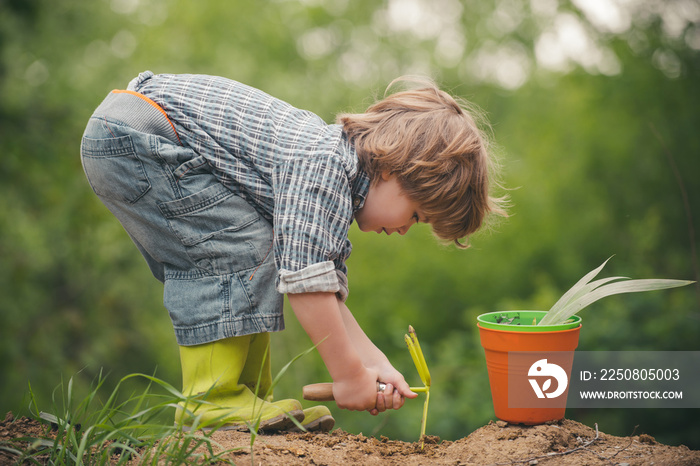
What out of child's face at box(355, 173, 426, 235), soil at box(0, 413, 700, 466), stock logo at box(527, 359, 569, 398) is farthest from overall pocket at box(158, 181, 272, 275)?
stock logo at box(527, 359, 569, 398)

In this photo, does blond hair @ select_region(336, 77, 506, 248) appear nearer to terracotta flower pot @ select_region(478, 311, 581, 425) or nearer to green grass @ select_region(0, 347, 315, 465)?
terracotta flower pot @ select_region(478, 311, 581, 425)

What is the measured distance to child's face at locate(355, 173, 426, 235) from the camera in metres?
1.74

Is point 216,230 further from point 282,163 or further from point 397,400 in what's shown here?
point 397,400

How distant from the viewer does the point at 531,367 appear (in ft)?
5.40

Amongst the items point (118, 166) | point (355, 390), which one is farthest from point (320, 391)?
point (118, 166)

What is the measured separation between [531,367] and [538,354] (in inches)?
1.7

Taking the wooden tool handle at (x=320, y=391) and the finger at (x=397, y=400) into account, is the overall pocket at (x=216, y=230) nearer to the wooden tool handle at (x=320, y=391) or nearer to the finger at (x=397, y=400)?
the wooden tool handle at (x=320, y=391)

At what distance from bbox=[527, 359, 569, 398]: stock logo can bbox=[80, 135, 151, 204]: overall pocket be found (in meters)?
1.17

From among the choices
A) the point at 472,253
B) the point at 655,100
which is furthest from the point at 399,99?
the point at 472,253

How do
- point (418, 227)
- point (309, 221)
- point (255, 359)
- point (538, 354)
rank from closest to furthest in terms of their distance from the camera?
1. point (309, 221)
2. point (538, 354)
3. point (255, 359)
4. point (418, 227)

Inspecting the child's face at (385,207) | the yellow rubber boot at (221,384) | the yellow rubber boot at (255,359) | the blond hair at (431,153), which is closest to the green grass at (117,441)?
the yellow rubber boot at (221,384)

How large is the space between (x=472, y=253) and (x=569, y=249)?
1.12m

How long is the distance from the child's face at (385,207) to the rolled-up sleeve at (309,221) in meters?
0.15

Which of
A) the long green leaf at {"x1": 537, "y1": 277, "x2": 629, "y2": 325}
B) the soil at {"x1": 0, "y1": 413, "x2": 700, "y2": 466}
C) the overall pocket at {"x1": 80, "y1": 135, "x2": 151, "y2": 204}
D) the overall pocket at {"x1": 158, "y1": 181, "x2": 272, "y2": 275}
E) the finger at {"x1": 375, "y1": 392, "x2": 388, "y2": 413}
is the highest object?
the overall pocket at {"x1": 80, "y1": 135, "x2": 151, "y2": 204}
